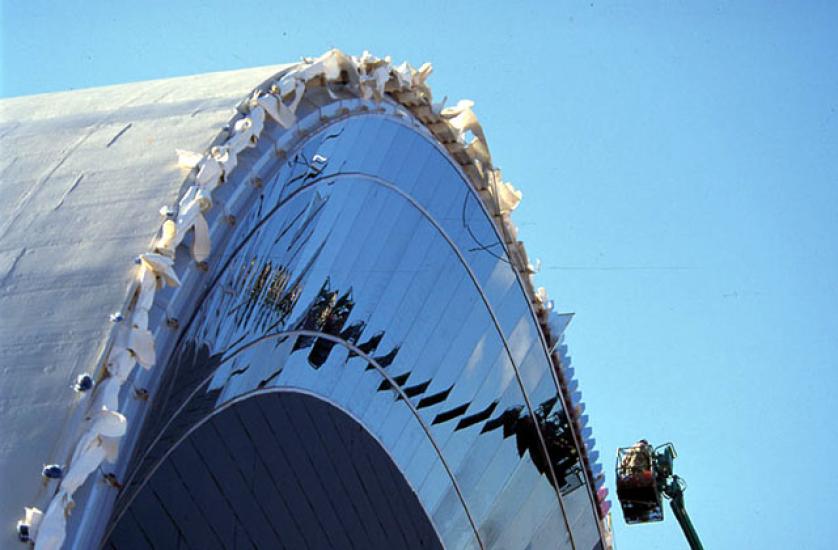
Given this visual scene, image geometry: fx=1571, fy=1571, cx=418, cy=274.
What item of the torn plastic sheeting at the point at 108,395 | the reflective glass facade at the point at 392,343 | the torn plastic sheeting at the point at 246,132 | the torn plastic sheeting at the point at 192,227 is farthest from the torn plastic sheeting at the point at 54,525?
the torn plastic sheeting at the point at 246,132

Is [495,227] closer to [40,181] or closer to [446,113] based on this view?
[446,113]

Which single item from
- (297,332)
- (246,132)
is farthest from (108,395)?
(297,332)

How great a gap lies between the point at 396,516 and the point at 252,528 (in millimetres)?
6882

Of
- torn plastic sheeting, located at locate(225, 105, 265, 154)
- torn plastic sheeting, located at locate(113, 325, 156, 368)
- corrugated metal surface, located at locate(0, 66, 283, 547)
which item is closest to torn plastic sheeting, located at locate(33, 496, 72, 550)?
corrugated metal surface, located at locate(0, 66, 283, 547)

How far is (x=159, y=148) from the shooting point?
18.5 meters

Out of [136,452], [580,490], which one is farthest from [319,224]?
[580,490]

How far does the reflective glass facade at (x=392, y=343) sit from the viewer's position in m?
19.6

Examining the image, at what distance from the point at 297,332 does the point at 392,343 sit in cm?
499

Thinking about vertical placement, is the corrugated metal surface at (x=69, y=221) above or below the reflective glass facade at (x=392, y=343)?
below

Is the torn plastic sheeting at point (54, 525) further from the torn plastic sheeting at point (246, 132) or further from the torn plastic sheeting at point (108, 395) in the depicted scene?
the torn plastic sheeting at point (246, 132)

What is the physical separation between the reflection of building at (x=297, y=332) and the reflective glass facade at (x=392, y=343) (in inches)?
2.3

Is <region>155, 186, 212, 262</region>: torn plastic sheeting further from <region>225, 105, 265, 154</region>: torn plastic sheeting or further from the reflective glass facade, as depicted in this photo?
<region>225, 105, 265, 154</region>: torn plastic sheeting

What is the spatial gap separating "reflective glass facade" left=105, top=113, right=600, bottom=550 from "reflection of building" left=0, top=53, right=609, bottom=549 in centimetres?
6

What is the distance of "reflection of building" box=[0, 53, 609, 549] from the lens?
1622 centimetres
